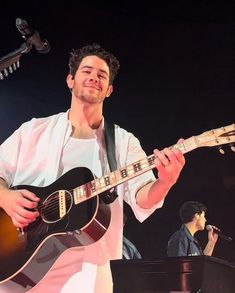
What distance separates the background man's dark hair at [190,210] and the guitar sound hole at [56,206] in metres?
0.75

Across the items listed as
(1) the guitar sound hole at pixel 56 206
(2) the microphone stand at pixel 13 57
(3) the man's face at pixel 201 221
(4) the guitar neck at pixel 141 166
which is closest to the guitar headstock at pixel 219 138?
(4) the guitar neck at pixel 141 166

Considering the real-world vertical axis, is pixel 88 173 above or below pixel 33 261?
above

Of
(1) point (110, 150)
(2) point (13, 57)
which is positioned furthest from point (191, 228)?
(2) point (13, 57)

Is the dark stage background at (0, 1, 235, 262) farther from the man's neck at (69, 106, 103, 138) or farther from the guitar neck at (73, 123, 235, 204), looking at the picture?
the guitar neck at (73, 123, 235, 204)

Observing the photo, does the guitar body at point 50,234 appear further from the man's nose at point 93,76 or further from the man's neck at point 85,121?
the man's nose at point 93,76

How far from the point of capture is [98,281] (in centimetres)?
162

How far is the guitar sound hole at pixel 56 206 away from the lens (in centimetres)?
156

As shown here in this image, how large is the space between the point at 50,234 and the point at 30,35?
2.76 ft

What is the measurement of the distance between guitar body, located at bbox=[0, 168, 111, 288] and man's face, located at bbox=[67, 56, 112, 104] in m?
0.43

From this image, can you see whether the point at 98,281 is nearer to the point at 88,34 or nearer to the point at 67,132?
the point at 67,132

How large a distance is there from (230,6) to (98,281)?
1747 mm

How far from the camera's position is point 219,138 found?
147 centimetres

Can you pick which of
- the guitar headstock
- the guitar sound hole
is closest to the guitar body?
the guitar sound hole

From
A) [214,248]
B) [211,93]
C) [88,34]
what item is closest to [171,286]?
[214,248]
